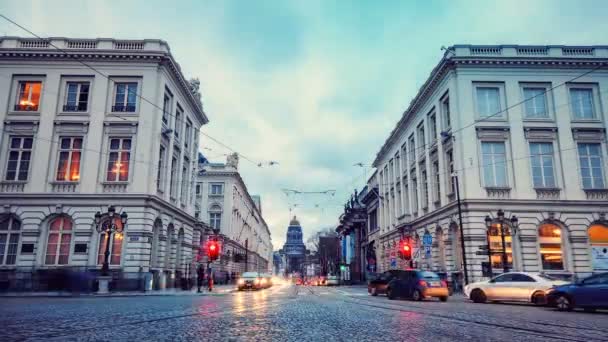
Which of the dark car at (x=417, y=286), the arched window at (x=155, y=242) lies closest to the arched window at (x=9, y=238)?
the arched window at (x=155, y=242)

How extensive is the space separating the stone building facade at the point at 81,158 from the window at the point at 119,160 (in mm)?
71

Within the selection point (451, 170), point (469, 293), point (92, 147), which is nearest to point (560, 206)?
point (451, 170)

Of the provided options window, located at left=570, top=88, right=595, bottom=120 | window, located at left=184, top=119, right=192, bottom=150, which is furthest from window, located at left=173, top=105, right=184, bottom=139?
window, located at left=570, top=88, right=595, bottom=120

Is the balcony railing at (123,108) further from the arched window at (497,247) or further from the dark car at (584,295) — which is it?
the dark car at (584,295)

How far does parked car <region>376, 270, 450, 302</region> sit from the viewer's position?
64.3 ft

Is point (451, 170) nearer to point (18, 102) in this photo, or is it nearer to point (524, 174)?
point (524, 174)

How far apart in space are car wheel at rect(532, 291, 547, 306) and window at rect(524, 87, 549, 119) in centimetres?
1617

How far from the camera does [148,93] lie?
3016 cm

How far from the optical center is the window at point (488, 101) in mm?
29688

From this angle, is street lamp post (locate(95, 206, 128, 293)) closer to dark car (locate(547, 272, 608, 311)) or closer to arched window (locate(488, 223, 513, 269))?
dark car (locate(547, 272, 608, 311))

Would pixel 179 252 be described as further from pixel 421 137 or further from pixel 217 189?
pixel 217 189

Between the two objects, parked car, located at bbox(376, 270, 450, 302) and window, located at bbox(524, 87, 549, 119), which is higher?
window, located at bbox(524, 87, 549, 119)

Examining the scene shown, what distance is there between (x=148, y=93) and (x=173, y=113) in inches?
149

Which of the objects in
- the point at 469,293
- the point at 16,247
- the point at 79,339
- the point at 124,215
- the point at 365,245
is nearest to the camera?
the point at 79,339
